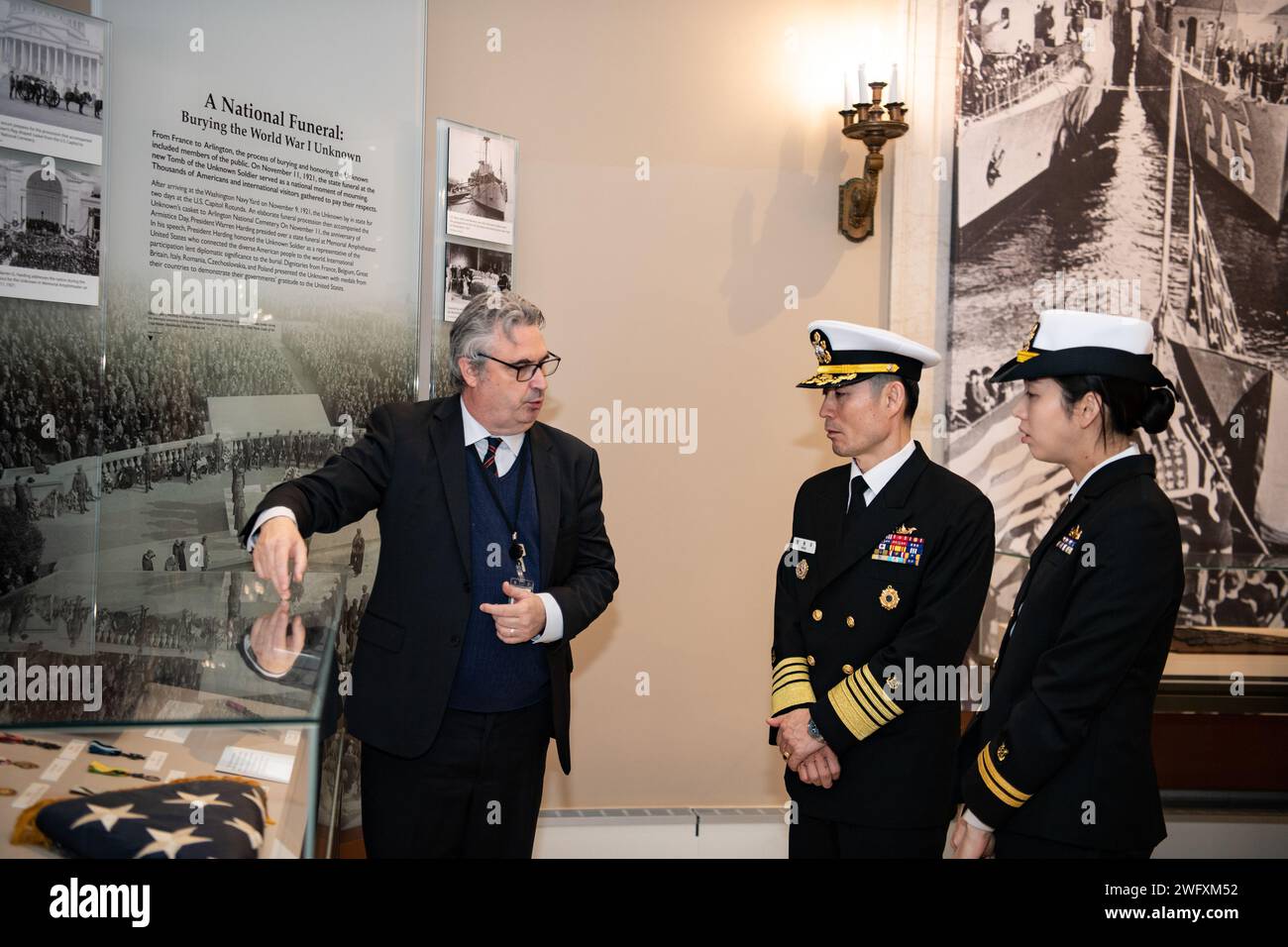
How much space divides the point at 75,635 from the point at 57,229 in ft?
3.76

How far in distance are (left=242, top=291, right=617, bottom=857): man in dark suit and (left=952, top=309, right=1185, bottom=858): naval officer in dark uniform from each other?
0.95 m

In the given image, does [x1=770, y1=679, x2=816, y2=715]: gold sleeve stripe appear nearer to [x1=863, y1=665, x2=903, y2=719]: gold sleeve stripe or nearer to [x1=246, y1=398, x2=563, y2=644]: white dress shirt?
[x1=863, y1=665, x2=903, y2=719]: gold sleeve stripe

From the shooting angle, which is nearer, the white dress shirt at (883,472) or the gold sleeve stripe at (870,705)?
the gold sleeve stripe at (870,705)

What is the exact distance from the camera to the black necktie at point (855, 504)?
247 cm

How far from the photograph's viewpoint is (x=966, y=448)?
14.1 feet

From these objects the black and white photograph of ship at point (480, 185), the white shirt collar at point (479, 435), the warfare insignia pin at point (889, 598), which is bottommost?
the warfare insignia pin at point (889, 598)

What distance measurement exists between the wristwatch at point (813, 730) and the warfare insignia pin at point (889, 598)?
1.01 feet

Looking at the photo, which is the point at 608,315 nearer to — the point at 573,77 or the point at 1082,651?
the point at 573,77

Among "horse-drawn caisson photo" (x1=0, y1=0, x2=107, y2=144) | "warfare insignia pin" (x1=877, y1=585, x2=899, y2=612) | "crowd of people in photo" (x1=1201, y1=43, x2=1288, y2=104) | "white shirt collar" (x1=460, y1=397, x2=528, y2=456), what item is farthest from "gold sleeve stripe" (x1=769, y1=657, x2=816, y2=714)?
"crowd of people in photo" (x1=1201, y1=43, x2=1288, y2=104)

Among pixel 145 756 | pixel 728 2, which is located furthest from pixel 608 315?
pixel 145 756

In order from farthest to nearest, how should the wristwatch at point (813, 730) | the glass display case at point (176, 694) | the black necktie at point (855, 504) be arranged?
the black necktie at point (855, 504), the wristwatch at point (813, 730), the glass display case at point (176, 694)

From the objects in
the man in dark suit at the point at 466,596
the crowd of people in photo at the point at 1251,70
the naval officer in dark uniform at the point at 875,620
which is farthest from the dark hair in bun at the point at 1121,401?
the crowd of people in photo at the point at 1251,70

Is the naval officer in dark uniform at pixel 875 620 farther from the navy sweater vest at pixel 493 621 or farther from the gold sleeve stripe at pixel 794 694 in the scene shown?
the navy sweater vest at pixel 493 621

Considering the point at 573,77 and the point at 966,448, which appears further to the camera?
the point at 966,448
